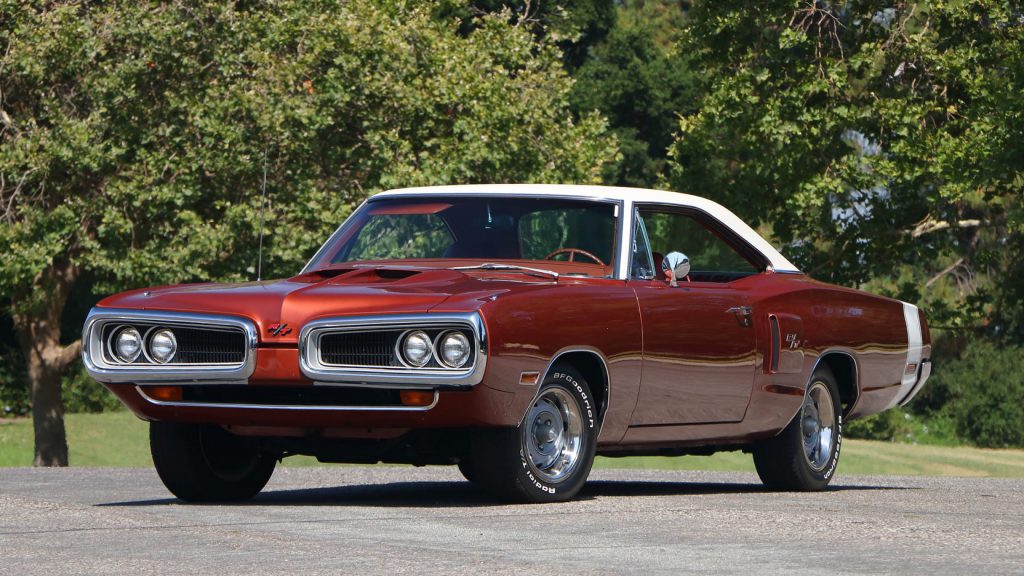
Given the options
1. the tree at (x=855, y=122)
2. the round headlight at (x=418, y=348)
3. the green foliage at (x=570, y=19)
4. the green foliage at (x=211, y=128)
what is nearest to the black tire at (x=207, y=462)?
the round headlight at (x=418, y=348)

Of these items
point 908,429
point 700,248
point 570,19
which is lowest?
point 908,429

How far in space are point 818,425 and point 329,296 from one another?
149 inches

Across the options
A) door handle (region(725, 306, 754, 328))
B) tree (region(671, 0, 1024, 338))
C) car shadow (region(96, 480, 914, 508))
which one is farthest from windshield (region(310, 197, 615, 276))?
tree (region(671, 0, 1024, 338))

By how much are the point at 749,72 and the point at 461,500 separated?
19805mm

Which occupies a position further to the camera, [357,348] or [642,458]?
[642,458]

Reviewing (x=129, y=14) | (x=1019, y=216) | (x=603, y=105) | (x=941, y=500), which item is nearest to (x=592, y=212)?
(x=941, y=500)

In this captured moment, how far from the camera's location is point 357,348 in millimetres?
8164

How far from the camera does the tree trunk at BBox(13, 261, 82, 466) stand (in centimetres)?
2975

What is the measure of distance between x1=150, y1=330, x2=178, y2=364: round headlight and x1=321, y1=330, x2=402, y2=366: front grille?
841 millimetres

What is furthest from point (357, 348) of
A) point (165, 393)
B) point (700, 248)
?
point (700, 248)

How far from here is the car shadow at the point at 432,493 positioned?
920 cm

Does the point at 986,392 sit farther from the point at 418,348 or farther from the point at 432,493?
the point at 418,348

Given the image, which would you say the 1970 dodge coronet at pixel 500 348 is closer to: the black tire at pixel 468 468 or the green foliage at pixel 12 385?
the black tire at pixel 468 468

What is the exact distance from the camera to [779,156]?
27922 millimetres
